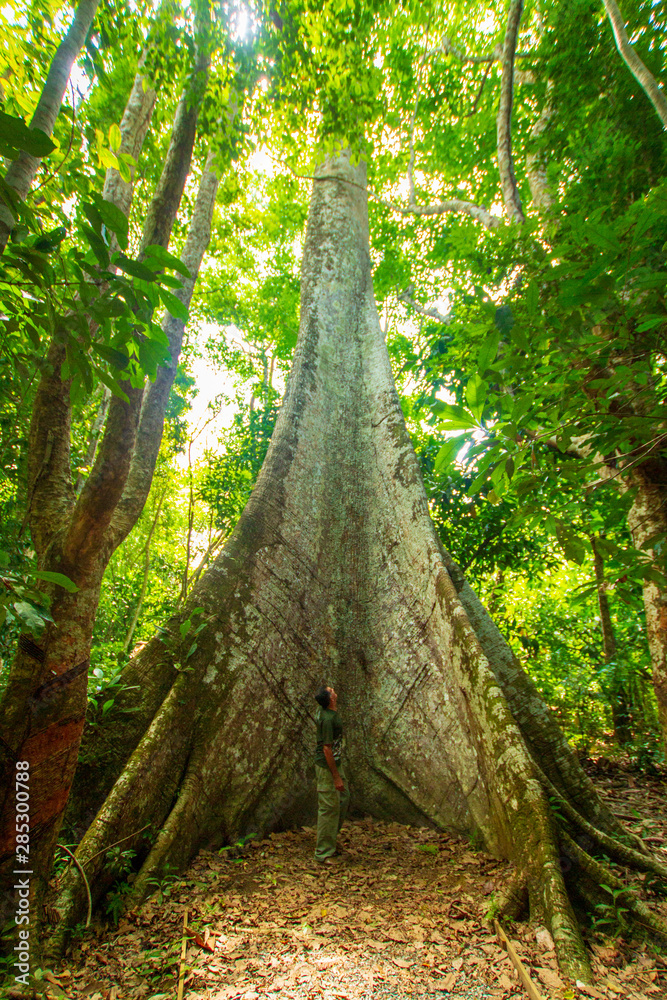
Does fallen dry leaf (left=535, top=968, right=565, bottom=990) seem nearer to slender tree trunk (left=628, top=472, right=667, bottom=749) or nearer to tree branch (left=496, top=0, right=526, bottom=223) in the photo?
slender tree trunk (left=628, top=472, right=667, bottom=749)

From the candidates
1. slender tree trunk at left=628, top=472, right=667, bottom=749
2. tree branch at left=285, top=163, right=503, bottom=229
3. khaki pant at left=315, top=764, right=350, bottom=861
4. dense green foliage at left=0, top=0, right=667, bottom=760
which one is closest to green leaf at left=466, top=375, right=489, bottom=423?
dense green foliage at left=0, top=0, right=667, bottom=760

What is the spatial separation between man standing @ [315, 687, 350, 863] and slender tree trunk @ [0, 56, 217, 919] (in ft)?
5.31

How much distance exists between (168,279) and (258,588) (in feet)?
8.55

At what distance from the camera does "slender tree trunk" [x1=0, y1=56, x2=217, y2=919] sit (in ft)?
5.63

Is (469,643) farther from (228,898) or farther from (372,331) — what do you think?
(372,331)

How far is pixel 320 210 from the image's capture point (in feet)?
21.2

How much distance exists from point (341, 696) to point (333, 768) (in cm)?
65

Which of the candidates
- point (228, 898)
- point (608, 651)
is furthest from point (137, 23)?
point (608, 651)

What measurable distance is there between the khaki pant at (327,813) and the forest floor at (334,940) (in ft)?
0.28

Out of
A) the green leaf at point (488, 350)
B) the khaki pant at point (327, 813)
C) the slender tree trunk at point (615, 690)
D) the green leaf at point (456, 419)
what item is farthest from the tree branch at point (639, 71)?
the khaki pant at point (327, 813)

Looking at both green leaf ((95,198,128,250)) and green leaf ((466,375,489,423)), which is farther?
green leaf ((466,375,489,423))

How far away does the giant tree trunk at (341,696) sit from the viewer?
8.16ft

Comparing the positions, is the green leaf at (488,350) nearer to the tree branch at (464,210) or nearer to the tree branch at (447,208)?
the tree branch at (464,210)

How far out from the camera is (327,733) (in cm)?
307
